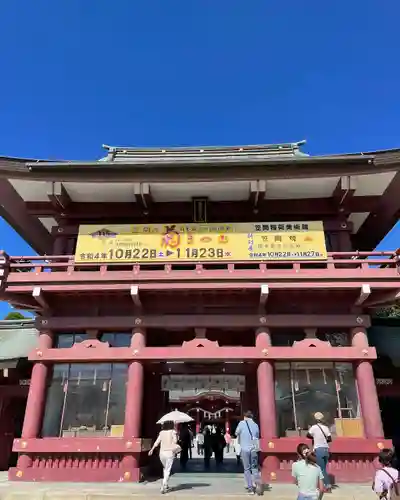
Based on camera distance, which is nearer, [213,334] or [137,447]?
[137,447]

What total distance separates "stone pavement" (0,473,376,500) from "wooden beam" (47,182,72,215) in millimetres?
9122

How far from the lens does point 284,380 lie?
13.0 m

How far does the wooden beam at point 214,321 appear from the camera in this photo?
13.3 meters

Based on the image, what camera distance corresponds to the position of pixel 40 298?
526 inches

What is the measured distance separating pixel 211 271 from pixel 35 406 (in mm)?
6863

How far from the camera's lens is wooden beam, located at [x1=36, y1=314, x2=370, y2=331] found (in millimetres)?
13289

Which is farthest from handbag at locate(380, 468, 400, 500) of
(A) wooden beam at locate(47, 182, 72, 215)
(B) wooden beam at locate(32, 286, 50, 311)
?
(A) wooden beam at locate(47, 182, 72, 215)

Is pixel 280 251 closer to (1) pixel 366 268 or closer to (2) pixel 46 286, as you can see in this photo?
(1) pixel 366 268

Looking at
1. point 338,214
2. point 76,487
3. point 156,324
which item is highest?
point 338,214

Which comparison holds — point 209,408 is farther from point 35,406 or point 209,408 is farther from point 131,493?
point 131,493

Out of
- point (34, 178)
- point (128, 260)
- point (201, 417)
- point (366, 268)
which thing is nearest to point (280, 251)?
point (366, 268)

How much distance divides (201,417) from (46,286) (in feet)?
103

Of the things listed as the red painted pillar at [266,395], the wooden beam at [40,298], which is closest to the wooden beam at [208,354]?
the red painted pillar at [266,395]

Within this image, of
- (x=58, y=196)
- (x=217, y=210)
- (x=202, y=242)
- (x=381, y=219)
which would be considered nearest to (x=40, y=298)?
(x=58, y=196)
